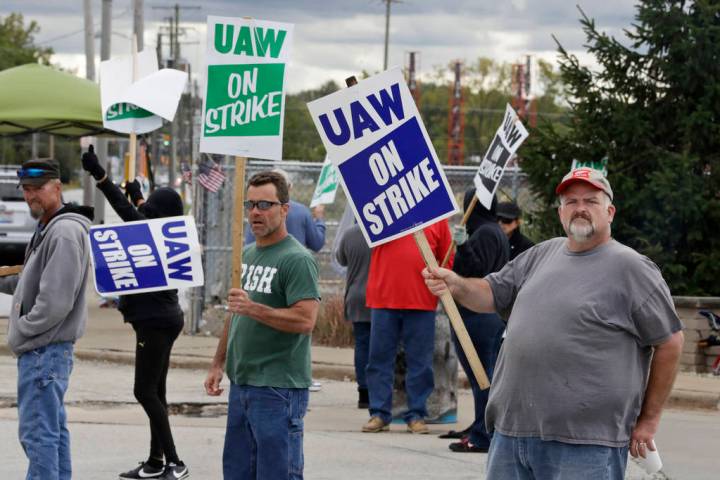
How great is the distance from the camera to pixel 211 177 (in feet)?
52.0

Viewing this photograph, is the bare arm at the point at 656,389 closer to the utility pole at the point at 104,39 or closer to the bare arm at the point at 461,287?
the bare arm at the point at 461,287

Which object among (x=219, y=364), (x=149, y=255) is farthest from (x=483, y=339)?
(x=219, y=364)

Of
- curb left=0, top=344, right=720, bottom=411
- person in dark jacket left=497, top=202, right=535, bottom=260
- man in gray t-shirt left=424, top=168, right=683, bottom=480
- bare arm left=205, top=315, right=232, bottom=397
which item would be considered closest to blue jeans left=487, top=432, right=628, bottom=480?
man in gray t-shirt left=424, top=168, right=683, bottom=480

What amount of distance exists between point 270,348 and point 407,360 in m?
4.45

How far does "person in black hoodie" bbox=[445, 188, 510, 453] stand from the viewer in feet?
30.7

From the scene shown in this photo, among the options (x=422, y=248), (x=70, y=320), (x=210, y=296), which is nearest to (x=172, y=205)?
(x=70, y=320)

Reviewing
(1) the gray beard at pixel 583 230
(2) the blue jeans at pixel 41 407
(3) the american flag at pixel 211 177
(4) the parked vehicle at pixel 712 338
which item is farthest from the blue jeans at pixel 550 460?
(3) the american flag at pixel 211 177

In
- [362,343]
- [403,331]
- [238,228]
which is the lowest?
[362,343]

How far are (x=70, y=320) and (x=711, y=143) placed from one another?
9412 millimetres

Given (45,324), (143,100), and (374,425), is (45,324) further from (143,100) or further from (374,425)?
(374,425)

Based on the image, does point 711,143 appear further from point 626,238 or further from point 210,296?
point 210,296

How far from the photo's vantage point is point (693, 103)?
14.6 metres

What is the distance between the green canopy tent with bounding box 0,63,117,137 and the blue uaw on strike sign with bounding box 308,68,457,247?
36.7 feet

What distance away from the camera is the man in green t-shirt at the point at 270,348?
5973mm
